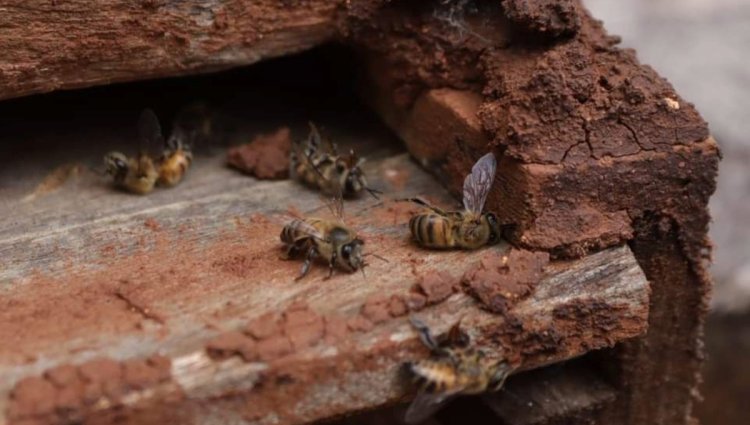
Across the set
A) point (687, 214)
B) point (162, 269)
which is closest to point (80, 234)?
point (162, 269)

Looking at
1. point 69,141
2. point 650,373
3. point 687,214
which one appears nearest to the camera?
point 687,214

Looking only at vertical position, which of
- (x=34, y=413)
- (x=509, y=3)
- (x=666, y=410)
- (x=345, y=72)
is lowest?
(x=666, y=410)

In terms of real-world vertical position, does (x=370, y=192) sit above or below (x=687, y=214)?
below

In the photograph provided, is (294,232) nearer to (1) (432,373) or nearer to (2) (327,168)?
(2) (327,168)

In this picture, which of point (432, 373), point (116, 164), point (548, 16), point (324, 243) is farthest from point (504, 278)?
point (116, 164)

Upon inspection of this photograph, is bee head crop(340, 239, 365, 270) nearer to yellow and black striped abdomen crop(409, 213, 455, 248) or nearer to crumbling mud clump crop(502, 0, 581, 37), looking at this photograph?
yellow and black striped abdomen crop(409, 213, 455, 248)

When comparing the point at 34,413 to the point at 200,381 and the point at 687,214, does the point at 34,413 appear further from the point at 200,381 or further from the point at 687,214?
the point at 687,214
